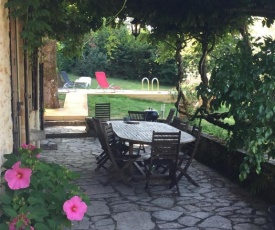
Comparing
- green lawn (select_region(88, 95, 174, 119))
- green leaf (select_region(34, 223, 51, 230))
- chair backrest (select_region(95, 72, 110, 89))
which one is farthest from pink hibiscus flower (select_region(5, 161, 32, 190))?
chair backrest (select_region(95, 72, 110, 89))

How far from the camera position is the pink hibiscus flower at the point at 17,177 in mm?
2396

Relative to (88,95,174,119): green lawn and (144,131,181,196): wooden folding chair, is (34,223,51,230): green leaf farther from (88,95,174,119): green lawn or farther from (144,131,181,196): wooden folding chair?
(88,95,174,119): green lawn

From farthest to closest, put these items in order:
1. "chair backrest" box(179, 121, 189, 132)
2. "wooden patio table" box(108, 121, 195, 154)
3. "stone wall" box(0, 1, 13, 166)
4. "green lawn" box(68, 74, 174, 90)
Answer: "green lawn" box(68, 74, 174, 90) → "chair backrest" box(179, 121, 189, 132) → "wooden patio table" box(108, 121, 195, 154) → "stone wall" box(0, 1, 13, 166)

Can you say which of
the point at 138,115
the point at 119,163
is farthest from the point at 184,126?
the point at 138,115

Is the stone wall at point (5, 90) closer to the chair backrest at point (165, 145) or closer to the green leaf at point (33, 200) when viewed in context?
the green leaf at point (33, 200)

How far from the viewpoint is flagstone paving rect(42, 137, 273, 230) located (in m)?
4.17

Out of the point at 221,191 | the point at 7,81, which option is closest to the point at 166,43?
the point at 221,191

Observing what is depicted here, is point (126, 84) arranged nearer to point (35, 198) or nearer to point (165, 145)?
point (165, 145)

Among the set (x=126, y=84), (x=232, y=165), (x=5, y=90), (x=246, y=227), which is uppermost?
(x=5, y=90)

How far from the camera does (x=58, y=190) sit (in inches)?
100

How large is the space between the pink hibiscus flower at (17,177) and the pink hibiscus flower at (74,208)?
28 cm

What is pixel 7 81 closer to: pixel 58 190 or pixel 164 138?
pixel 58 190

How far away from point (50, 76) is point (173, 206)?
794 centimetres

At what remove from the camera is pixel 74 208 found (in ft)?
7.89
